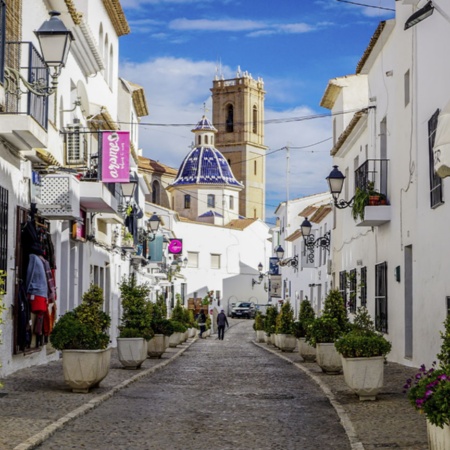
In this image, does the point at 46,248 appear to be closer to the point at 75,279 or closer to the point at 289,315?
the point at 75,279

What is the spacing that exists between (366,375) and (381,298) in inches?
414

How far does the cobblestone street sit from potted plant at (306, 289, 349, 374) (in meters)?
0.56

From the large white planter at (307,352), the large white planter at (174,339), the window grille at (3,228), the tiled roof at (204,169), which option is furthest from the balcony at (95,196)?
the tiled roof at (204,169)

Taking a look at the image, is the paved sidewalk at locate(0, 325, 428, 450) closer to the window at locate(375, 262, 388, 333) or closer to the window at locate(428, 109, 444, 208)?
the window at locate(428, 109, 444, 208)

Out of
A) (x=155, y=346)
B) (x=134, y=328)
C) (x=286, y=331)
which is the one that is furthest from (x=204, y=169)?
(x=134, y=328)

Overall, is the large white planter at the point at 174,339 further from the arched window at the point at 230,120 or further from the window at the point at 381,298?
the arched window at the point at 230,120

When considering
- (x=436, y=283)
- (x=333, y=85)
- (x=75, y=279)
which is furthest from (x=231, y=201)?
(x=436, y=283)

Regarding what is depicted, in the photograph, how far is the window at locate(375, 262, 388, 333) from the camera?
898 inches

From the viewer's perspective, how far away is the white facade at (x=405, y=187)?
16.4 metres

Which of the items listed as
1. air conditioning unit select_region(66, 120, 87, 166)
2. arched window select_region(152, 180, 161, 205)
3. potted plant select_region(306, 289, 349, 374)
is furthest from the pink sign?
arched window select_region(152, 180, 161, 205)

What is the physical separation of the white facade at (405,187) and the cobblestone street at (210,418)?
280 cm

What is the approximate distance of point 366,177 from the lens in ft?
76.2

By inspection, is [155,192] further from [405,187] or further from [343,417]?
[343,417]

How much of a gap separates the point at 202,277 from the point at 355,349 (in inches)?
2905
